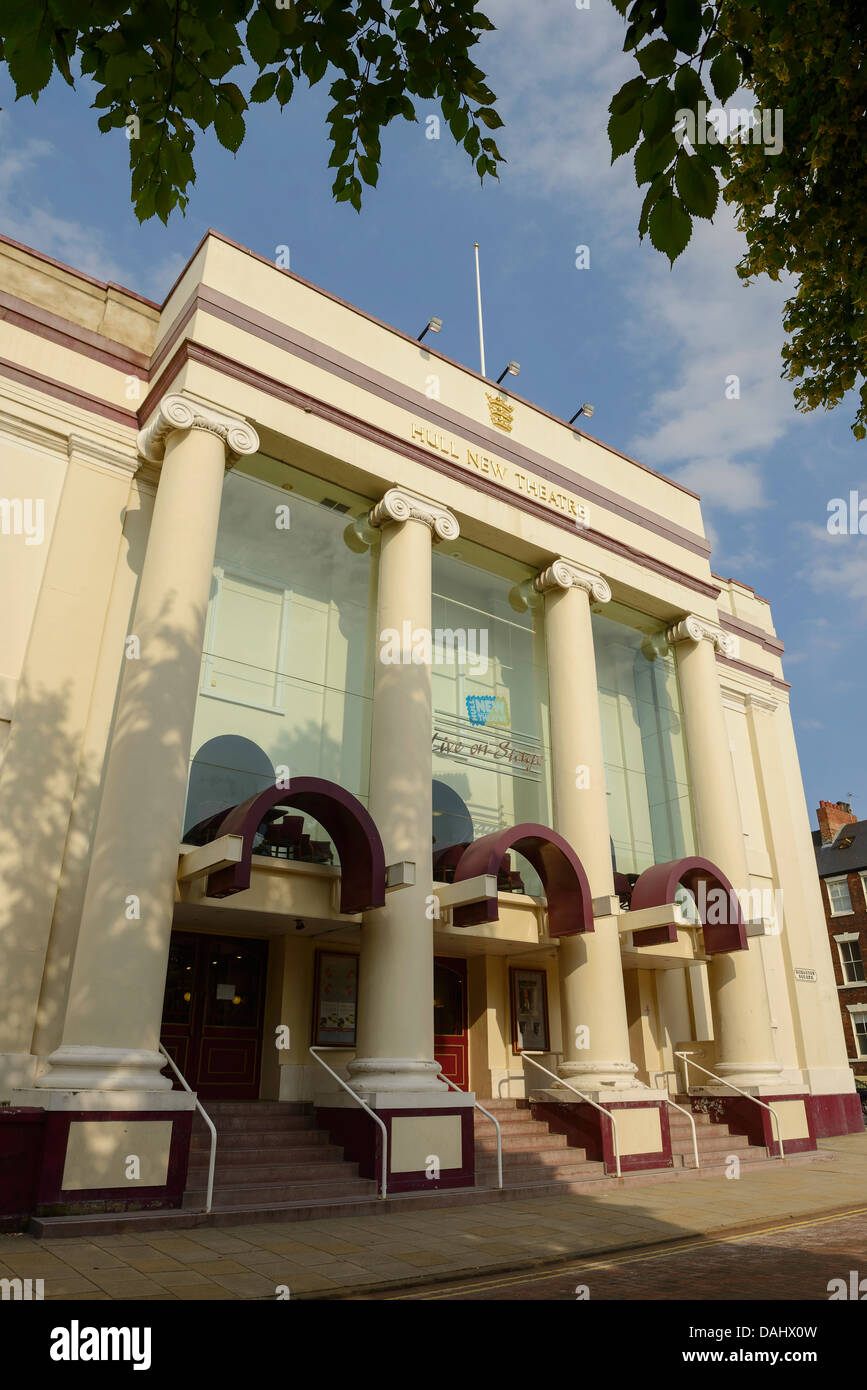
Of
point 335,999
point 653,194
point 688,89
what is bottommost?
point 335,999

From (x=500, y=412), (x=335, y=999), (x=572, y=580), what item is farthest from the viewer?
(x=500, y=412)

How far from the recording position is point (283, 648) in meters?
14.9

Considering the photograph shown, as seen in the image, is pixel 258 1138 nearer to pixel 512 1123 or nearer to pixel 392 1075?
pixel 392 1075

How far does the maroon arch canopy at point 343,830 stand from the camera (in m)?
11.1

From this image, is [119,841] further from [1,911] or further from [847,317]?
[847,317]

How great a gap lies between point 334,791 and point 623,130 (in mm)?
9398

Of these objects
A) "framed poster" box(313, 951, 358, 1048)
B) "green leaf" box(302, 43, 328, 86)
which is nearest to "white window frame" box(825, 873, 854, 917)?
"framed poster" box(313, 951, 358, 1048)

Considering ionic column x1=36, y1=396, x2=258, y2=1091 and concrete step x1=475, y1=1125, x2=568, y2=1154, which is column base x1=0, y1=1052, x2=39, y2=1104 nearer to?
ionic column x1=36, y1=396, x2=258, y2=1091

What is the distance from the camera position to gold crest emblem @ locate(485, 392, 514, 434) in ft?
56.0

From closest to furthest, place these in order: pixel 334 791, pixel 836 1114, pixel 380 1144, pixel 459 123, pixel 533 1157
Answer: pixel 459 123
pixel 380 1144
pixel 334 791
pixel 533 1157
pixel 836 1114

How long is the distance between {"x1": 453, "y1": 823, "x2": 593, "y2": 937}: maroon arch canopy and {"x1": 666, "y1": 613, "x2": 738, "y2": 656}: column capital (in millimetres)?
7114

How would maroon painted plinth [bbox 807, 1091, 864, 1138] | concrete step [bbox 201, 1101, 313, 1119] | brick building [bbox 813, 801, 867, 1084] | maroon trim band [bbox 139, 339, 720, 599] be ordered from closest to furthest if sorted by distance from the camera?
concrete step [bbox 201, 1101, 313, 1119]
maroon trim band [bbox 139, 339, 720, 599]
maroon painted plinth [bbox 807, 1091, 864, 1138]
brick building [bbox 813, 801, 867, 1084]

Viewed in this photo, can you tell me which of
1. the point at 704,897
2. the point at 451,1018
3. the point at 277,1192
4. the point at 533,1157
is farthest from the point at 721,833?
the point at 277,1192
